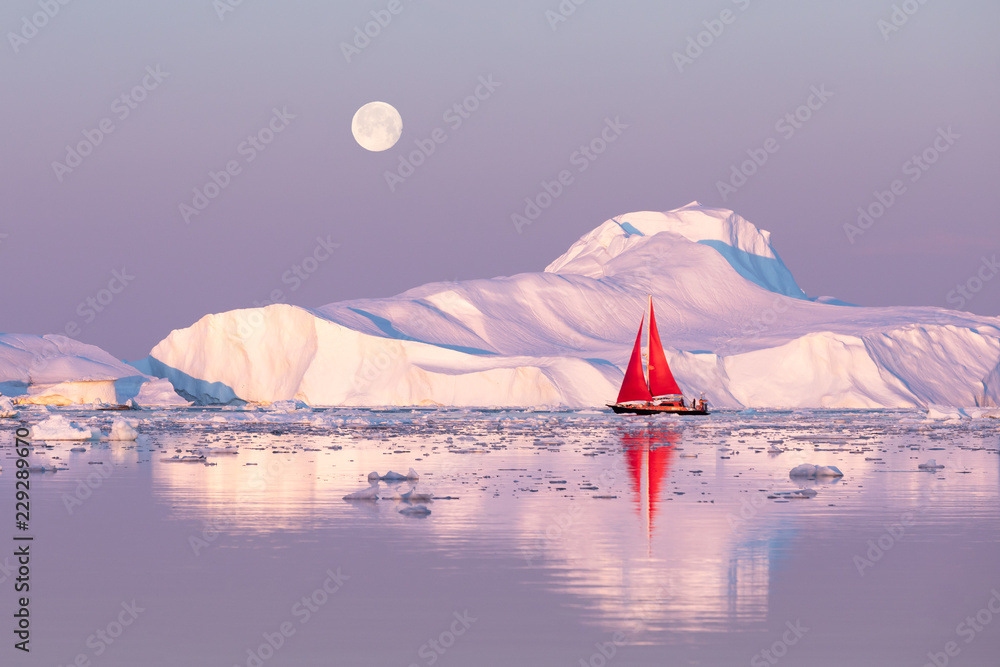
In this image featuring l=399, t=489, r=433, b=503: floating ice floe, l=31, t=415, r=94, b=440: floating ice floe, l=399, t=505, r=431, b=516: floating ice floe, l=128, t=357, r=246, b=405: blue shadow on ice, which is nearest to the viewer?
l=399, t=505, r=431, b=516: floating ice floe

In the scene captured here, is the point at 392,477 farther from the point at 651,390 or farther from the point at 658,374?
the point at 658,374

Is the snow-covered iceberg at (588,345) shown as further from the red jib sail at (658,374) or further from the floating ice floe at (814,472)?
the floating ice floe at (814,472)

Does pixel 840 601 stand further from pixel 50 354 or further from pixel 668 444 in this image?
pixel 50 354

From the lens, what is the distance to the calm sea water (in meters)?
6.90

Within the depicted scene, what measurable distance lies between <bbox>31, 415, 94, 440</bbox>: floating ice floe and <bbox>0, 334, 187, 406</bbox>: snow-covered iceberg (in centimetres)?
3721

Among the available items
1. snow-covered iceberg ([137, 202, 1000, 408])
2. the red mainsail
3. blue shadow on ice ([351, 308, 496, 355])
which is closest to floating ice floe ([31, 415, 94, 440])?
→ the red mainsail

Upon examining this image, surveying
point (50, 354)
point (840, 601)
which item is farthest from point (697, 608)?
point (50, 354)

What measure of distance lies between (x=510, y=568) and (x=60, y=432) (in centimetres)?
2112

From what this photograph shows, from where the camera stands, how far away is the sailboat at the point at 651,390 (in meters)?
54.7

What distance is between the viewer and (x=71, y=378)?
2640 inches

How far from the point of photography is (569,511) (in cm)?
1287

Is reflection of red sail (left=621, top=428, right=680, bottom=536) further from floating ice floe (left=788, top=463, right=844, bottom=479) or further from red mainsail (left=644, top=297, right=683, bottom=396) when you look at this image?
red mainsail (left=644, top=297, right=683, bottom=396)

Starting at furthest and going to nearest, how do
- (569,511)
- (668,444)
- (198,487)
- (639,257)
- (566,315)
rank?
1. (639,257)
2. (566,315)
3. (668,444)
4. (198,487)
5. (569,511)

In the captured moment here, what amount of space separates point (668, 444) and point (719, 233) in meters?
71.8
